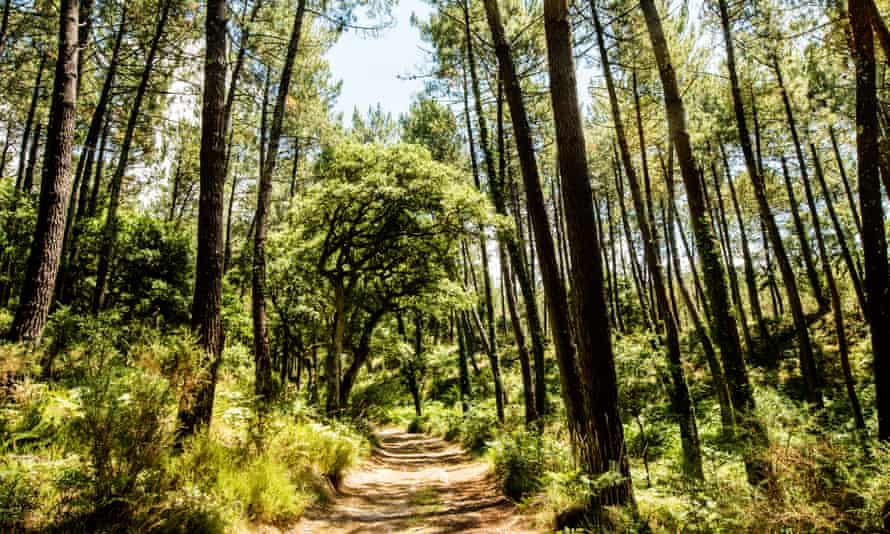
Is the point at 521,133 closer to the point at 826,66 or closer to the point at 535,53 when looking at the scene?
the point at 535,53

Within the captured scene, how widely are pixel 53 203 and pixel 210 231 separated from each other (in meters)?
3.15

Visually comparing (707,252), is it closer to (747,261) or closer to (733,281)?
(733,281)

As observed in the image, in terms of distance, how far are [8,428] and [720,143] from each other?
75.7 ft

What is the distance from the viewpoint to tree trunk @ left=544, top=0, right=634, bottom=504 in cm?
414

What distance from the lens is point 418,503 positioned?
6418mm

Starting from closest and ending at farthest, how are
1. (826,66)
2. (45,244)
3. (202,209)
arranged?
(202,209) → (45,244) → (826,66)

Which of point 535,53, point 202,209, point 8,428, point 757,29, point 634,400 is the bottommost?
point 634,400

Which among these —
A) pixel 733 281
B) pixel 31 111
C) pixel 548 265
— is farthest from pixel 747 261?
pixel 31 111

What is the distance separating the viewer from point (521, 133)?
636cm

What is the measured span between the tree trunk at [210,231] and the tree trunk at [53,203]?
9.26ft

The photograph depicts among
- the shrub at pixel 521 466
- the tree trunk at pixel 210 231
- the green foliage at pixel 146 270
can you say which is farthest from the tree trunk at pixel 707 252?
the green foliage at pixel 146 270

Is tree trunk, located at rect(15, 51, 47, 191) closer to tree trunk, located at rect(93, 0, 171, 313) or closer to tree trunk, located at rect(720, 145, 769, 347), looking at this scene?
tree trunk, located at rect(93, 0, 171, 313)

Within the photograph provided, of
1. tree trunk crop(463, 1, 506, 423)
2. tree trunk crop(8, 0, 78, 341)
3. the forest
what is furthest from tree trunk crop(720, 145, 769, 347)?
tree trunk crop(8, 0, 78, 341)

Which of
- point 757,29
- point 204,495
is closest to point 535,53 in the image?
point 757,29
